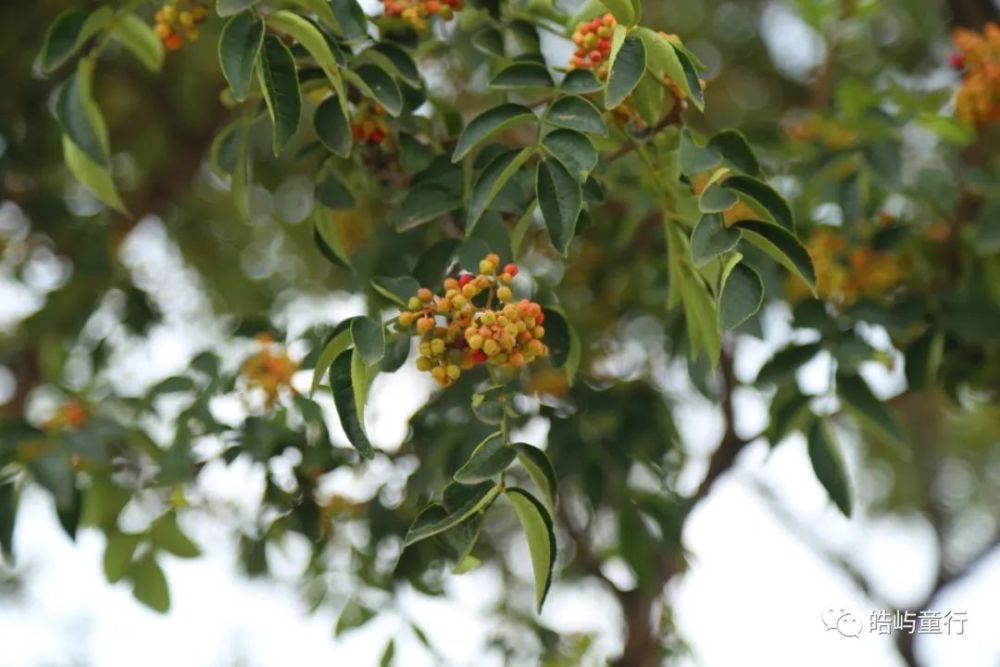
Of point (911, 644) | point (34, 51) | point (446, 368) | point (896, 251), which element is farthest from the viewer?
point (34, 51)

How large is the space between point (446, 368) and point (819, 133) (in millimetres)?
975

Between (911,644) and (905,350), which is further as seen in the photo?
(911,644)

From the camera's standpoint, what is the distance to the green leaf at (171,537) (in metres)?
1.35

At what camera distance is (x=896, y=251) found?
145cm

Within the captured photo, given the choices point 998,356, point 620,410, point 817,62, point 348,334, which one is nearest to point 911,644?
point 998,356

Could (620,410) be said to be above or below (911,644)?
above

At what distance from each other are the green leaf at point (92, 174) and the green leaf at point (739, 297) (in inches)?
22.5

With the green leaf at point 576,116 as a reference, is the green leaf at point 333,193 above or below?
below

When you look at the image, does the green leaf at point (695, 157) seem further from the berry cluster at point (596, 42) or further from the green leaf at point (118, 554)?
the green leaf at point (118, 554)

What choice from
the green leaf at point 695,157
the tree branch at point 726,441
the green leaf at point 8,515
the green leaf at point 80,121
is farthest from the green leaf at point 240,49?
the tree branch at point 726,441

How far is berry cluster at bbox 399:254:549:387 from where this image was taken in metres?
0.79

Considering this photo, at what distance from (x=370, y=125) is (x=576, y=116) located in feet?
0.83

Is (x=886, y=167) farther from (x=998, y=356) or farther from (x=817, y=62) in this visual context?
(x=817, y=62)

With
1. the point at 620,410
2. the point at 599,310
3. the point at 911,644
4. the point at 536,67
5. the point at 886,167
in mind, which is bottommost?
the point at 911,644
